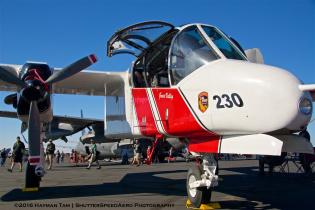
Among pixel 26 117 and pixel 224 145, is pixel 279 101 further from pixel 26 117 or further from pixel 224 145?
pixel 26 117

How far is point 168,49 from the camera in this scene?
795cm

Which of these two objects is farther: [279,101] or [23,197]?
[23,197]

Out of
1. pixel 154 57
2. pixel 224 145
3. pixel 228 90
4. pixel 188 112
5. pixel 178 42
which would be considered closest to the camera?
pixel 228 90

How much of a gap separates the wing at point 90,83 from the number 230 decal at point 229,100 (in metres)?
4.69

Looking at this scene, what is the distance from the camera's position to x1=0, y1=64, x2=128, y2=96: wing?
10.7 m

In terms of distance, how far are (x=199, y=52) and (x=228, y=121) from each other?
1571 millimetres

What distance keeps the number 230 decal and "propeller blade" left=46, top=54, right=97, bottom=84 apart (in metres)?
4.22

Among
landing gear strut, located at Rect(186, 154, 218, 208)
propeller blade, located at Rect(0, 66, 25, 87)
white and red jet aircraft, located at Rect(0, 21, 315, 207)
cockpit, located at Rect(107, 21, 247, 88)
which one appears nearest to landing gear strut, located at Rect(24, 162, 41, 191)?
white and red jet aircraft, located at Rect(0, 21, 315, 207)

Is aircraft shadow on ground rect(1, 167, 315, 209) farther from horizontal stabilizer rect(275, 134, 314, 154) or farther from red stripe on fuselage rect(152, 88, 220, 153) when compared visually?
horizontal stabilizer rect(275, 134, 314, 154)

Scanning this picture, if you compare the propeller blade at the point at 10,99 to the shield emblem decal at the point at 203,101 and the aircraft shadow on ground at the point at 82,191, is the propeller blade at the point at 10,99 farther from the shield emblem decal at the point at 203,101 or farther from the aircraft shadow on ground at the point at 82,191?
the shield emblem decal at the point at 203,101

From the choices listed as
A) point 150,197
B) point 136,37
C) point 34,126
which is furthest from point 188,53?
point 34,126

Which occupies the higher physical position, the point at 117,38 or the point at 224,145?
the point at 117,38

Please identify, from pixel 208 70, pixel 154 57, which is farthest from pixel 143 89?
pixel 208 70

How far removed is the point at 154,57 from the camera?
8.63 meters
